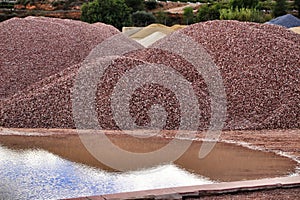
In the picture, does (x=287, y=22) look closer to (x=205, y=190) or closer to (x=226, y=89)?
(x=226, y=89)

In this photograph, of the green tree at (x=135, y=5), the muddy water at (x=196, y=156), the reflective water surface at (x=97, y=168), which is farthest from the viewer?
the green tree at (x=135, y=5)

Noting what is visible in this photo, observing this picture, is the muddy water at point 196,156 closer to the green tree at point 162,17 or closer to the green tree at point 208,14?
the green tree at point 208,14

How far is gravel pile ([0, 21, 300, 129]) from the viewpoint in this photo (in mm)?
8359

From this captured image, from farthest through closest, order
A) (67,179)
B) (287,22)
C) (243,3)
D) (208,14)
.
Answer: (243,3) < (208,14) < (287,22) < (67,179)

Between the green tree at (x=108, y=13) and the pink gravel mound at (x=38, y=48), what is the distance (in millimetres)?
9950

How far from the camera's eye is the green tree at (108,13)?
23031 mm

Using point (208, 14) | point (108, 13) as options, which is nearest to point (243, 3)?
point (208, 14)

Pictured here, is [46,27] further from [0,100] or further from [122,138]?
[122,138]

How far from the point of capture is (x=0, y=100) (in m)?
9.69

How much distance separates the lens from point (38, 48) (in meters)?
11.4

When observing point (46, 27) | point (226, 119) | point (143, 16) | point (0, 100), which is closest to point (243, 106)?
point (226, 119)

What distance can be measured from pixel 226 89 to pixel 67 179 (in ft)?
13.8

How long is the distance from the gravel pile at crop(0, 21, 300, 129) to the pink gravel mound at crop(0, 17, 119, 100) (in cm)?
105

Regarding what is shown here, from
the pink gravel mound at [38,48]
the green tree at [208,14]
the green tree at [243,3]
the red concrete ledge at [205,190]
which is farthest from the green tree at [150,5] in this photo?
the red concrete ledge at [205,190]
